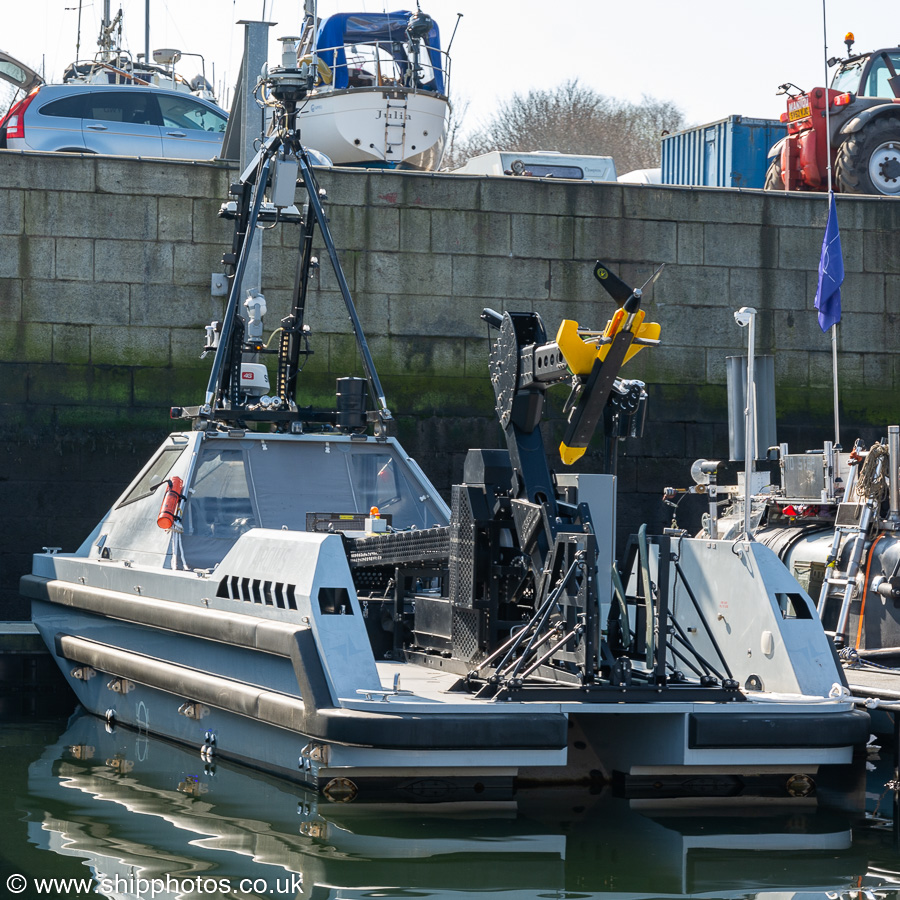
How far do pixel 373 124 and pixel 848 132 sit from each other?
16.7 ft

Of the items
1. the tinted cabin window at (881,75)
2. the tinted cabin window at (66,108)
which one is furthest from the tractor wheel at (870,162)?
the tinted cabin window at (66,108)

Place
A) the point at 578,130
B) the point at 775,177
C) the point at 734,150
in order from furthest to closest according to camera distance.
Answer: the point at 578,130 → the point at 734,150 → the point at 775,177

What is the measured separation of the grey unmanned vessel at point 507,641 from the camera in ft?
19.0

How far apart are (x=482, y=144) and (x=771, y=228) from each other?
38399 millimetres

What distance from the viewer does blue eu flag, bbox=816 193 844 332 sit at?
11.0 m

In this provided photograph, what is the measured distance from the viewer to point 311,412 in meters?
8.59

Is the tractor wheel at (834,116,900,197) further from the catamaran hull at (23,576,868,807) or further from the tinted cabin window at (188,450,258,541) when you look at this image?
the catamaran hull at (23,576,868,807)

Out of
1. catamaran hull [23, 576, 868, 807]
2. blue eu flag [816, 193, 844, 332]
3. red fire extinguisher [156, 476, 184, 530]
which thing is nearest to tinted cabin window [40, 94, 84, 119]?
blue eu flag [816, 193, 844, 332]

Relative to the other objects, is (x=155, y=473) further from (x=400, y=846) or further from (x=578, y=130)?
(x=578, y=130)

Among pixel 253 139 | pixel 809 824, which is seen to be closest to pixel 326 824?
pixel 809 824

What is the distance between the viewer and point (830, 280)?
11.1m

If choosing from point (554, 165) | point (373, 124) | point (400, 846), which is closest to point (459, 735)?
point (400, 846)

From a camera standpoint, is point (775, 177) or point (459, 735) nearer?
point (459, 735)

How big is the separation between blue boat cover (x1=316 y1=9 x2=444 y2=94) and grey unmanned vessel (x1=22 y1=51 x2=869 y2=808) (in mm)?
9251
